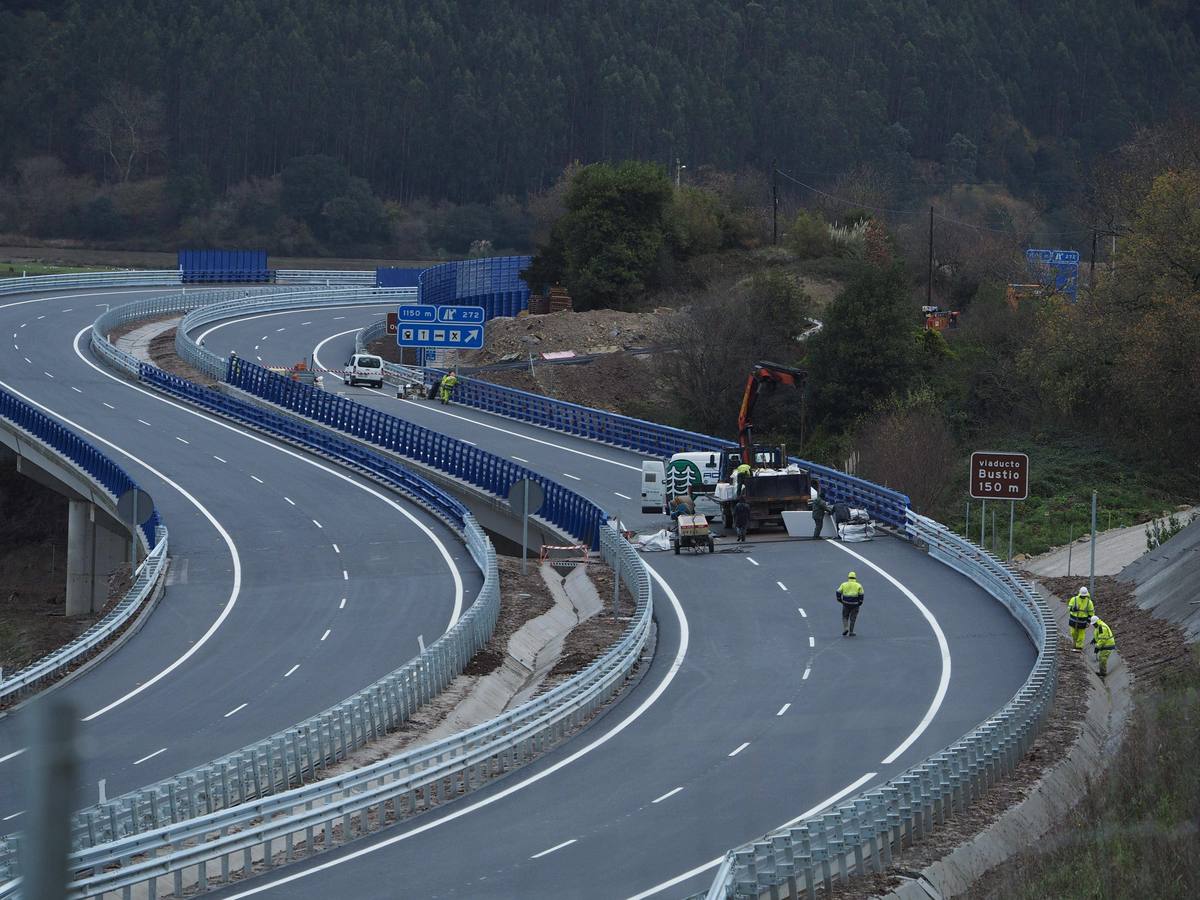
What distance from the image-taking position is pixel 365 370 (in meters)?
69.2

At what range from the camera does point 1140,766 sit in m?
18.2

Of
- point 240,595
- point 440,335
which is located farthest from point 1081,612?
point 440,335

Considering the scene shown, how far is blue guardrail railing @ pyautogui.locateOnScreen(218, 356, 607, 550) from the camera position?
139 ft

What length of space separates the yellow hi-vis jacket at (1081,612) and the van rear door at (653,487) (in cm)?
1607

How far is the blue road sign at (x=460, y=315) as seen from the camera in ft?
219

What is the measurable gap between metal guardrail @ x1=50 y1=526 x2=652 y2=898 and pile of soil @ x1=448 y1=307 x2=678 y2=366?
51157 mm

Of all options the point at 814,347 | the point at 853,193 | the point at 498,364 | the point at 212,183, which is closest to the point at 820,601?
the point at 814,347

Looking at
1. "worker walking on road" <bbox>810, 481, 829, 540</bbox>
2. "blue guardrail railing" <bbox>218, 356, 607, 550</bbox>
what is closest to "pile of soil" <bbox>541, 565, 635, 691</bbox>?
"blue guardrail railing" <bbox>218, 356, 607, 550</bbox>

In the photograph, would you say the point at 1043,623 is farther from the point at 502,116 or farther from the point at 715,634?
the point at 502,116

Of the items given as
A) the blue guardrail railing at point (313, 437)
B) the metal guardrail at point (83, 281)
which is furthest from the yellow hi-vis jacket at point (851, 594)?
the metal guardrail at point (83, 281)

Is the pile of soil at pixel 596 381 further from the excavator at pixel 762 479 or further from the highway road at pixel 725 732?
the excavator at pixel 762 479

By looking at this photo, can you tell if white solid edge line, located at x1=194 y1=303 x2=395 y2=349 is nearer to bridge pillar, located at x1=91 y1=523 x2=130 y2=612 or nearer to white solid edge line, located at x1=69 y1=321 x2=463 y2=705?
white solid edge line, located at x1=69 y1=321 x2=463 y2=705

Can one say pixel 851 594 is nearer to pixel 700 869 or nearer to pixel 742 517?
pixel 742 517

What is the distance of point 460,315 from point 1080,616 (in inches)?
1659
